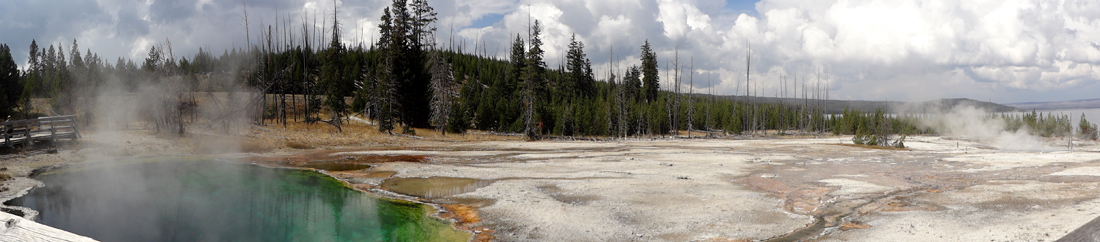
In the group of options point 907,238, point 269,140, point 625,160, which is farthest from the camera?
point 269,140

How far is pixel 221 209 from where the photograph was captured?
1520cm

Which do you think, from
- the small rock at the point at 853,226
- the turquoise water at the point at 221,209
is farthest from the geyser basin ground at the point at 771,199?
the turquoise water at the point at 221,209

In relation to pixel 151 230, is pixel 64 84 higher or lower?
higher

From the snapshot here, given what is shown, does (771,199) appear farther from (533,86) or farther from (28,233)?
(533,86)

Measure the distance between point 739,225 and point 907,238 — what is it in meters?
3.01

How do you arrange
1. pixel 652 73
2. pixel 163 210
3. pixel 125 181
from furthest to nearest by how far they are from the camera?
pixel 652 73 < pixel 125 181 < pixel 163 210

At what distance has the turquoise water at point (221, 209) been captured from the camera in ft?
40.3

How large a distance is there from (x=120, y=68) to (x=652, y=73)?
70.0 metres

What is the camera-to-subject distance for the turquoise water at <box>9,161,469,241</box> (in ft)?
40.3

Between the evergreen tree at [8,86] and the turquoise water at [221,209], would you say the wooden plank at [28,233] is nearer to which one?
the turquoise water at [221,209]

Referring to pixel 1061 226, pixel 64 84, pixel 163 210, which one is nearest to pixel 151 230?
pixel 163 210

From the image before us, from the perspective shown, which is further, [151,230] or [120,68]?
[120,68]

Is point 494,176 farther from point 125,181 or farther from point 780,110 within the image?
point 780,110

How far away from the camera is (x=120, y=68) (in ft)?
219
